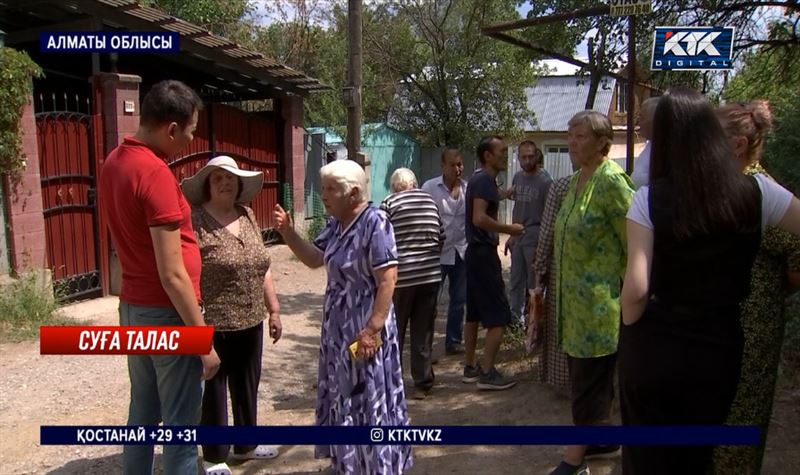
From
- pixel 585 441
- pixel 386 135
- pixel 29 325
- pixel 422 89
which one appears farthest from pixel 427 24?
pixel 585 441

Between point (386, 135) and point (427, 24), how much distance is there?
3687 millimetres


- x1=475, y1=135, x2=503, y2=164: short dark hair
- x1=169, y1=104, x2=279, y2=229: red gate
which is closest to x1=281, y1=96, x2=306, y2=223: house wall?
x1=169, y1=104, x2=279, y2=229: red gate

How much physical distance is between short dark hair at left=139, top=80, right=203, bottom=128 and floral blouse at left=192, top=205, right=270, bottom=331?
0.84 metres

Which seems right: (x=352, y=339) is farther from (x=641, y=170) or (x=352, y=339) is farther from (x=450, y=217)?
(x=450, y=217)

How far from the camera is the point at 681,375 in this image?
2.11 metres

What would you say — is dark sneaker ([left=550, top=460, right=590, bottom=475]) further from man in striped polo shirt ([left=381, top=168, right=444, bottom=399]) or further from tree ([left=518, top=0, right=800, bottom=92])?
tree ([left=518, top=0, right=800, bottom=92])

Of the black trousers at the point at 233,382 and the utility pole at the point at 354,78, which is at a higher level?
the utility pole at the point at 354,78

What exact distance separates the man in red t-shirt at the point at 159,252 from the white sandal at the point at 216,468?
0.76 metres

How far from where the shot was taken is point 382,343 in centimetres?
315

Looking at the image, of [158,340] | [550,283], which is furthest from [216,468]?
[550,283]

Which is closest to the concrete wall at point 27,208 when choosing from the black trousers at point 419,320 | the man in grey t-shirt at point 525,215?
the black trousers at point 419,320

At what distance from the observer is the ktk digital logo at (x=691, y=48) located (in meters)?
4.18

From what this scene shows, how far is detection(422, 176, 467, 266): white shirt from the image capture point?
5.82 m

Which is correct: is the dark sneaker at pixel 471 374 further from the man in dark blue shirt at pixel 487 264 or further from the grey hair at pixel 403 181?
the grey hair at pixel 403 181
